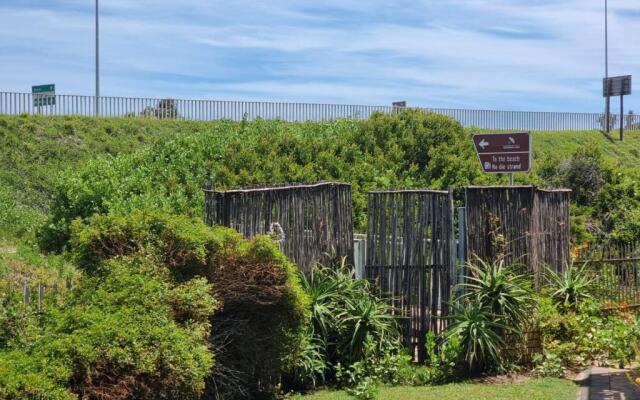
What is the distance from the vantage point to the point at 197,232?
8.59m

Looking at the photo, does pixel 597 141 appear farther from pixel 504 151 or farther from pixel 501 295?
pixel 501 295

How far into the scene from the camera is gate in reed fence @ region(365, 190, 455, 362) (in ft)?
36.4

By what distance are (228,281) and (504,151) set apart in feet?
18.5

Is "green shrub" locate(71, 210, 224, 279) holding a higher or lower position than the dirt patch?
higher

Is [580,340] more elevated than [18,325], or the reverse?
[18,325]

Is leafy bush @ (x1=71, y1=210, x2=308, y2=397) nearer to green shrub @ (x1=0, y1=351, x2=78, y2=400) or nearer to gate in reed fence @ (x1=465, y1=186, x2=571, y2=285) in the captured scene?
green shrub @ (x1=0, y1=351, x2=78, y2=400)

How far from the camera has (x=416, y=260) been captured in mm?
11203

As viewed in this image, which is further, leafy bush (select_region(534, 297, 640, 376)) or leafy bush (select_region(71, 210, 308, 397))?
leafy bush (select_region(534, 297, 640, 376))

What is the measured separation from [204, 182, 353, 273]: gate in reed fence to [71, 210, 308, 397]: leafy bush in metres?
0.92

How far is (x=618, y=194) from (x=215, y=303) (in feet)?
66.0

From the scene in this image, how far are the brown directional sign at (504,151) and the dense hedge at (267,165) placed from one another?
7287 millimetres

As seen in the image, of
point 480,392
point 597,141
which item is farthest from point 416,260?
point 597,141

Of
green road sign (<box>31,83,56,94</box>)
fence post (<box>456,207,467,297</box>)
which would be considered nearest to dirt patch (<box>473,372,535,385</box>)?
fence post (<box>456,207,467,297</box>)

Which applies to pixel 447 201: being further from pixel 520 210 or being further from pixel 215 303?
pixel 215 303
